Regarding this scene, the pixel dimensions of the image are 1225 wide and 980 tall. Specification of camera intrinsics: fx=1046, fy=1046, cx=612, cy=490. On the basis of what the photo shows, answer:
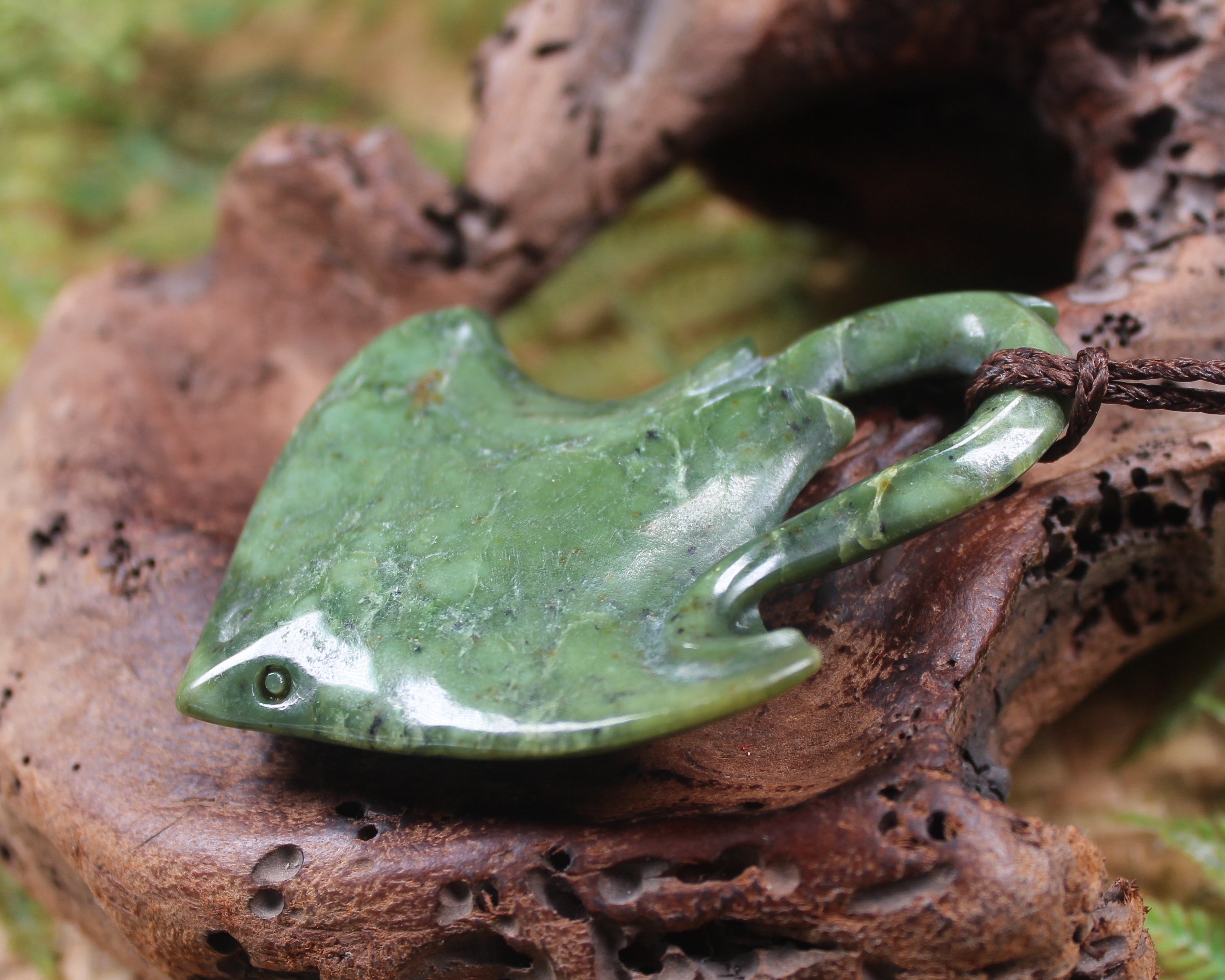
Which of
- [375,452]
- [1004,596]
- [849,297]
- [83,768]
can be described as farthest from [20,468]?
[849,297]

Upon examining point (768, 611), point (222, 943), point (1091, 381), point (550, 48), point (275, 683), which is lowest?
point (222, 943)

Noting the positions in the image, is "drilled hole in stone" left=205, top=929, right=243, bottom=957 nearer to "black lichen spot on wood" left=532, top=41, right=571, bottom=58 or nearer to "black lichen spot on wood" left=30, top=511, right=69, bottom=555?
"black lichen spot on wood" left=30, top=511, right=69, bottom=555

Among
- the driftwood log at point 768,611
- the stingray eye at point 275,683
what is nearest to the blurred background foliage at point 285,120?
the driftwood log at point 768,611

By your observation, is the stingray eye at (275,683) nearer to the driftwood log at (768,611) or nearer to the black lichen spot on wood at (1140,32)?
the driftwood log at (768,611)

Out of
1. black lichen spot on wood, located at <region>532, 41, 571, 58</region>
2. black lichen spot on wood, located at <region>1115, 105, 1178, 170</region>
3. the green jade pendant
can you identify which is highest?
black lichen spot on wood, located at <region>532, 41, 571, 58</region>

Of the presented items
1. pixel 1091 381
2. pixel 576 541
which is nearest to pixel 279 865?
pixel 576 541

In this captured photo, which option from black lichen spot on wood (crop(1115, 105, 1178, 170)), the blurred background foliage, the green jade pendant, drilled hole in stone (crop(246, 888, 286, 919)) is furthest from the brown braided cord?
the blurred background foliage

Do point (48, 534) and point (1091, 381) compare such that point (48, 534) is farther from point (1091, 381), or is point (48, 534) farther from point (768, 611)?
point (1091, 381)
